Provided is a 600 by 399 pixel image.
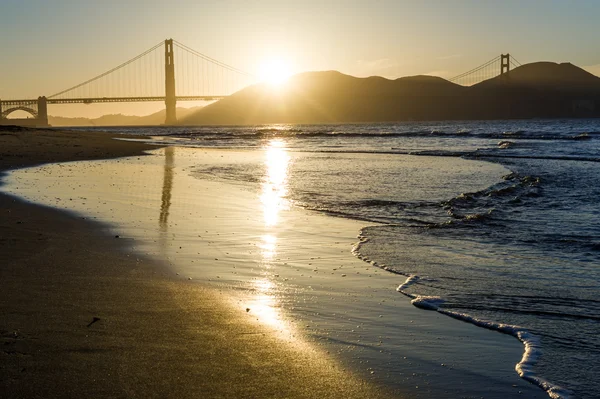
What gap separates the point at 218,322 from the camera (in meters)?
3.92

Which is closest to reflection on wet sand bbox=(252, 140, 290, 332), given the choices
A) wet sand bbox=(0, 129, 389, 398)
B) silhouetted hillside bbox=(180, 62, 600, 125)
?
wet sand bbox=(0, 129, 389, 398)

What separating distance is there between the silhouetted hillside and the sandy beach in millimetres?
147274

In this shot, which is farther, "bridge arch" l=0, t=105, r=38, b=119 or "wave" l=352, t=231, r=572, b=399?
"bridge arch" l=0, t=105, r=38, b=119

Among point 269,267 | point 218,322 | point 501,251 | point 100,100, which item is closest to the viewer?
Answer: point 218,322

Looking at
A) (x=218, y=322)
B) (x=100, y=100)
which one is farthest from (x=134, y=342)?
(x=100, y=100)

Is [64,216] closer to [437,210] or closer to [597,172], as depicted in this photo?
[437,210]

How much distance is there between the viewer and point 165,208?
9.27 metres

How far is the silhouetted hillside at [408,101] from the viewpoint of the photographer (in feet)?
491

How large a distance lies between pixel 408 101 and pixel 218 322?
6505 inches

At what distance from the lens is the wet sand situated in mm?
2914

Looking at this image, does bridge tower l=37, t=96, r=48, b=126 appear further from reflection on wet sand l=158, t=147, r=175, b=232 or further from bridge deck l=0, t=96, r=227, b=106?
reflection on wet sand l=158, t=147, r=175, b=232

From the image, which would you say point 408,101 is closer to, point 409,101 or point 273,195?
point 409,101

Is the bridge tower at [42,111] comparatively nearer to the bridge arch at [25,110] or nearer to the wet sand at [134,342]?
the bridge arch at [25,110]

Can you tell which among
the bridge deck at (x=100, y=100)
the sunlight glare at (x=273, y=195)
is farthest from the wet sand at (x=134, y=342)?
the bridge deck at (x=100, y=100)
